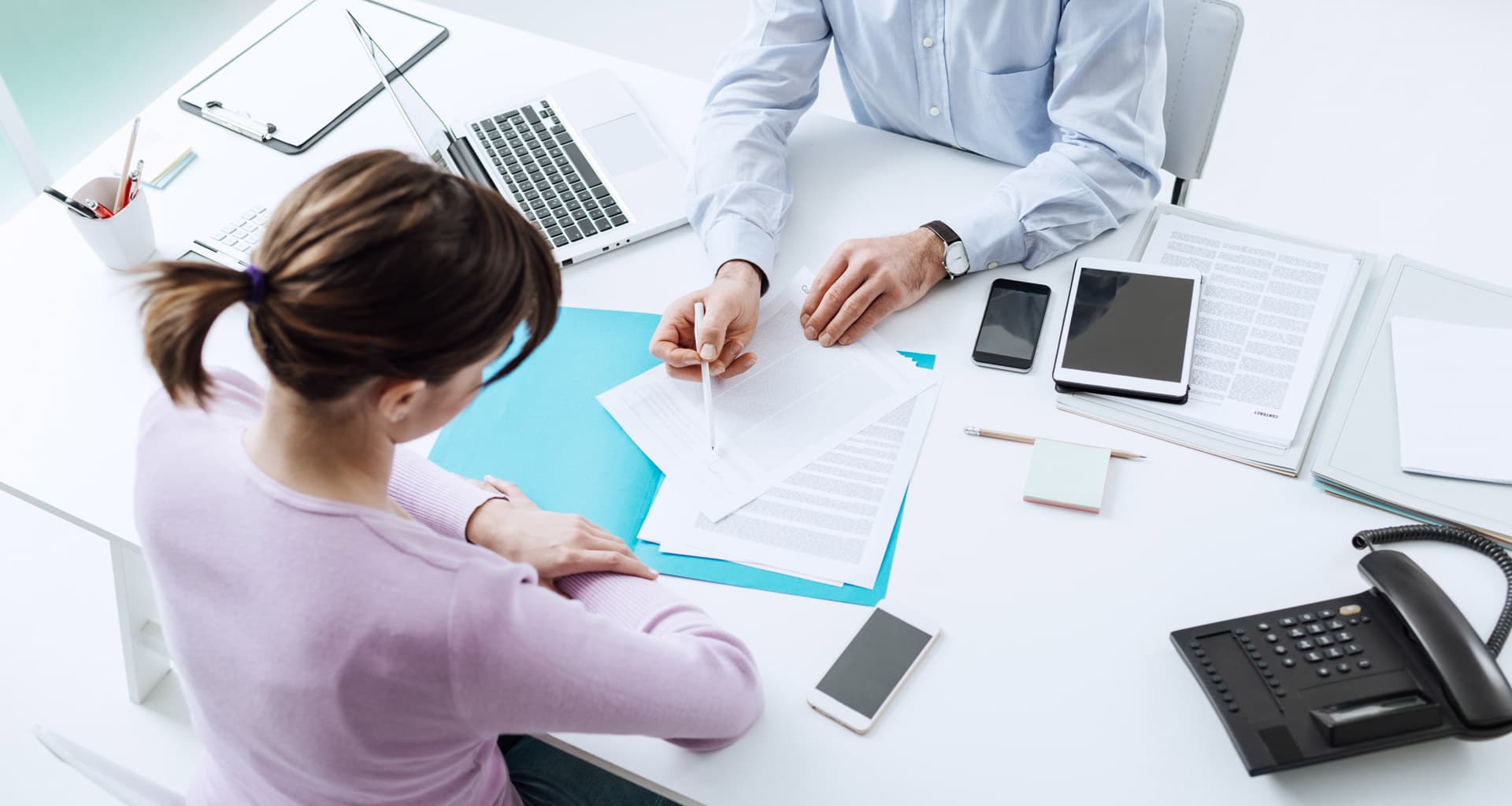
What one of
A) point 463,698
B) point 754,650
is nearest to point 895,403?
point 754,650

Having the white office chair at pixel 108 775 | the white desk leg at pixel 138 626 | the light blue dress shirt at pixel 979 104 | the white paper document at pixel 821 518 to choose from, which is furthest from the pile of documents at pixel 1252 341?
the white desk leg at pixel 138 626

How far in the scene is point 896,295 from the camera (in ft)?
4.41

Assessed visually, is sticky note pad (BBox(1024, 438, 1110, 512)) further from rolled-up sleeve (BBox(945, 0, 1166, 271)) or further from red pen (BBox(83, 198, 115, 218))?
red pen (BBox(83, 198, 115, 218))

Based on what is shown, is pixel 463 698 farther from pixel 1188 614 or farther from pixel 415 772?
pixel 1188 614

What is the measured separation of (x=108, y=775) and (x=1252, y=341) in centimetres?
123

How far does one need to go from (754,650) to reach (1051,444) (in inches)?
15.5

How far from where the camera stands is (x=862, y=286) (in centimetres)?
133

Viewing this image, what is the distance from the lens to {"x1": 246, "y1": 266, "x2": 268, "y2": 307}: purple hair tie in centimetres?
77

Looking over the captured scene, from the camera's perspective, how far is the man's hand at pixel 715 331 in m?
1.28

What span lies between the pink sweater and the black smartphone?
0.52 m

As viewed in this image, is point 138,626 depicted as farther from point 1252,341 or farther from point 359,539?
point 1252,341

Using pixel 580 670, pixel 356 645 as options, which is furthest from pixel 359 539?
pixel 580 670

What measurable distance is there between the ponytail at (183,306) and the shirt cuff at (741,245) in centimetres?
70

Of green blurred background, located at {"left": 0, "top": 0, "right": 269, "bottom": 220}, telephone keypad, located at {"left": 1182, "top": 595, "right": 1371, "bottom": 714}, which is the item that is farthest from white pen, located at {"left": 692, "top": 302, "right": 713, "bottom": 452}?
green blurred background, located at {"left": 0, "top": 0, "right": 269, "bottom": 220}
